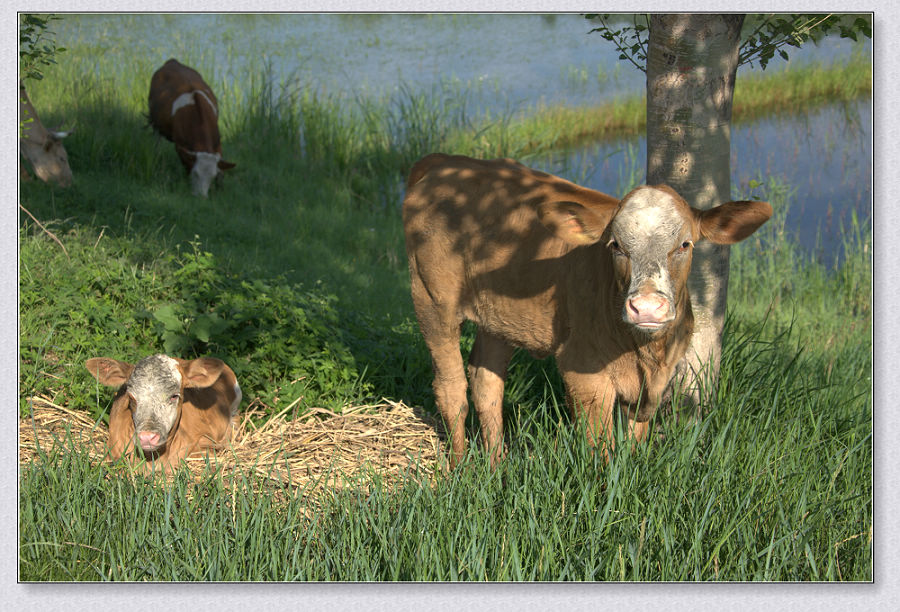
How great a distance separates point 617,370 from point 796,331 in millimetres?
5039

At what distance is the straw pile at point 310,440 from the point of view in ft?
17.2

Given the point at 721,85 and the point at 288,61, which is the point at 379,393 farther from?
the point at 288,61

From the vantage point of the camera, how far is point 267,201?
1073 cm

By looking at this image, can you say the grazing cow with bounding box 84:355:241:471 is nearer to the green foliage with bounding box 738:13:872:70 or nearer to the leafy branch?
the leafy branch

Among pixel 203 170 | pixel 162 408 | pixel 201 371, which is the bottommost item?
pixel 162 408

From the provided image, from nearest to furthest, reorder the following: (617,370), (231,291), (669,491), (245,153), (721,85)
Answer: (669,491) < (617,370) < (721,85) < (231,291) < (245,153)

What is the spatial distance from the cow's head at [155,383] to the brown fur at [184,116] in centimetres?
619

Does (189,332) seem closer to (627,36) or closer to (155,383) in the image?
(155,383)

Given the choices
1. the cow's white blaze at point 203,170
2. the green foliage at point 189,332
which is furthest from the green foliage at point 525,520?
the cow's white blaze at point 203,170

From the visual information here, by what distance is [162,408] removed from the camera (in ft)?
17.0

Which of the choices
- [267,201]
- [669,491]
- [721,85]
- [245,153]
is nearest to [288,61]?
[245,153]

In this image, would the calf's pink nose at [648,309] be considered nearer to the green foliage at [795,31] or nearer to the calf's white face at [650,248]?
the calf's white face at [650,248]

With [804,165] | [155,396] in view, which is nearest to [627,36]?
[155,396]

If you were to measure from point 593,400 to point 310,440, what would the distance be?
2148 mm
